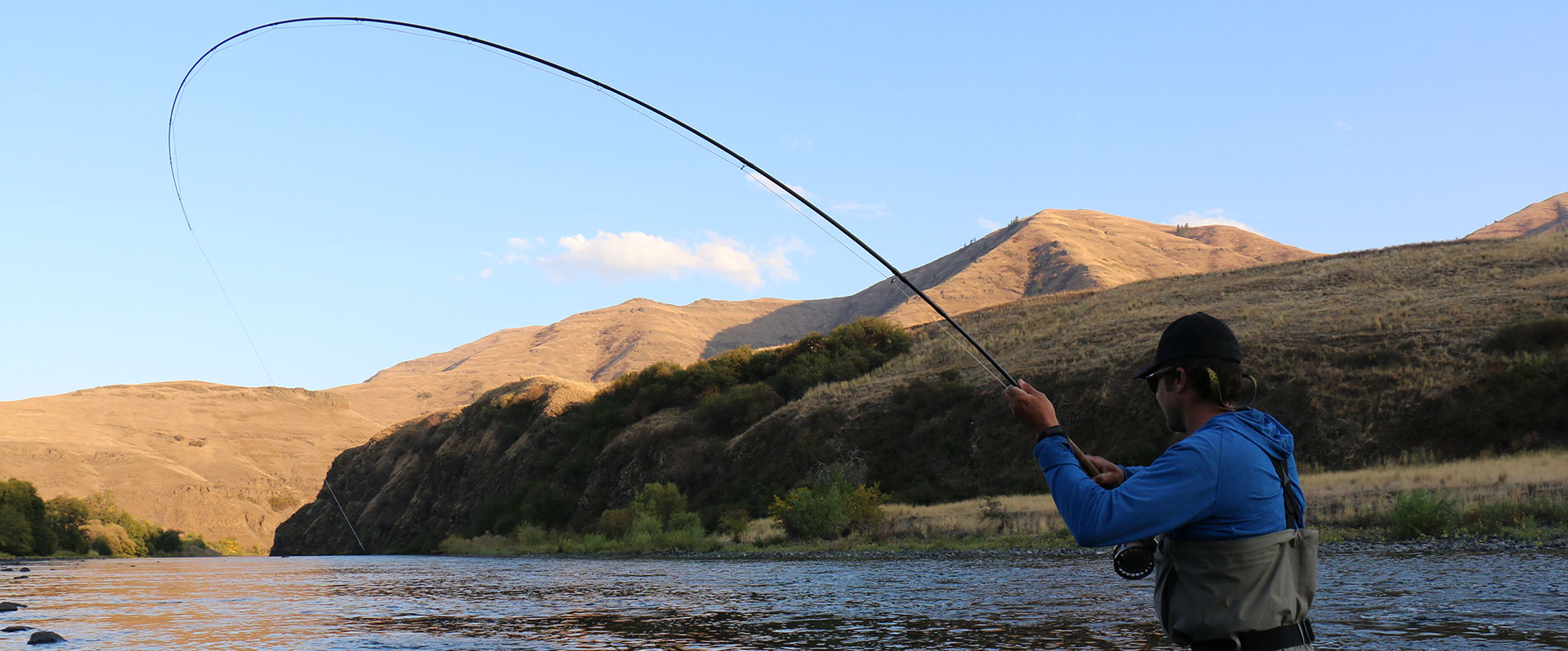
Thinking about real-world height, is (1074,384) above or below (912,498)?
above

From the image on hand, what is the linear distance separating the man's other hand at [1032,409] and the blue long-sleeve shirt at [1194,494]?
7.0 inches

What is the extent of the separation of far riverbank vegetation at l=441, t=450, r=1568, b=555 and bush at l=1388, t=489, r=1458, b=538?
2 centimetres

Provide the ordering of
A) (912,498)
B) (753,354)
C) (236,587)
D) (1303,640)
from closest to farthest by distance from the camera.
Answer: (1303,640) → (236,587) → (912,498) → (753,354)

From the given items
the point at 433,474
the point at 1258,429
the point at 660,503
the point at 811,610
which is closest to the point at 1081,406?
the point at 660,503

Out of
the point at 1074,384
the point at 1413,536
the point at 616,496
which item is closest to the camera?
the point at 1413,536

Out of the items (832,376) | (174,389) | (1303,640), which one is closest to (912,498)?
(832,376)

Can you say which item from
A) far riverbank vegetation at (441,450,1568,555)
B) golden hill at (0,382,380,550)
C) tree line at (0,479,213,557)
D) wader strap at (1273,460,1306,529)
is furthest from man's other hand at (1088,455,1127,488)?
golden hill at (0,382,380,550)

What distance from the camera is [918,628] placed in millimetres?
11164

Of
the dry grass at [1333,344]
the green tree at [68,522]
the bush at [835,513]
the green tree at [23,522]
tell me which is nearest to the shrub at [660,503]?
the bush at [835,513]

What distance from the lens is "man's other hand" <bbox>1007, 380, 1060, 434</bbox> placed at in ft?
10.5

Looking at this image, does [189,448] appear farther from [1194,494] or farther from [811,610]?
[1194,494]

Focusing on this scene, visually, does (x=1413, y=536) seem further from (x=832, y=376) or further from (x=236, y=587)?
(x=832, y=376)

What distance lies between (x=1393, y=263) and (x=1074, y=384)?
2775 centimetres

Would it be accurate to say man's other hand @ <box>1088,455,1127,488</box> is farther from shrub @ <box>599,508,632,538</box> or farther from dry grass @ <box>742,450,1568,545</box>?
shrub @ <box>599,508,632,538</box>
